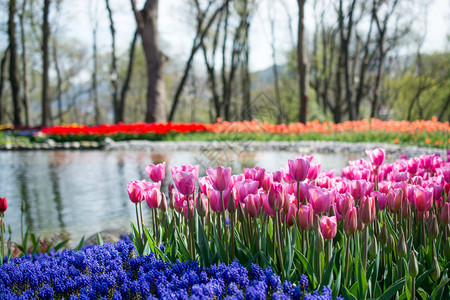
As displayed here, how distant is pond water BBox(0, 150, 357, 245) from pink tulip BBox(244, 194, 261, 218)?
2.14m

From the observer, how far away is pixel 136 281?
162cm

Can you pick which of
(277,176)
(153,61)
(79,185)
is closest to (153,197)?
(277,176)

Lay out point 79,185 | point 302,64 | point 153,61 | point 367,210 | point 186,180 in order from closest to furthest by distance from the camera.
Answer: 1. point 367,210
2. point 186,180
3. point 79,185
4. point 302,64
5. point 153,61

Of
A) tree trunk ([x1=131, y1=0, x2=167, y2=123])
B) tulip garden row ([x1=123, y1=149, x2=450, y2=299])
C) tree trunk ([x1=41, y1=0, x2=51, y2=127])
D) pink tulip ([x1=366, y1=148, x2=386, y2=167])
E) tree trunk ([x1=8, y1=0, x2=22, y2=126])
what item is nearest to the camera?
tulip garden row ([x1=123, y1=149, x2=450, y2=299])

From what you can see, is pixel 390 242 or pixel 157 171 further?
pixel 157 171

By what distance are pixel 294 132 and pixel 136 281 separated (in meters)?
12.3

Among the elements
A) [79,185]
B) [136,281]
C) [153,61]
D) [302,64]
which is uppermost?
[153,61]

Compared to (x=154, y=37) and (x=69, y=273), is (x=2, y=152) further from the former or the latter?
(x=69, y=273)

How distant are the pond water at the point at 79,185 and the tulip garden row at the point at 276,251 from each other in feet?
6.42

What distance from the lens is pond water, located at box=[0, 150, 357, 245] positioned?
15.3ft

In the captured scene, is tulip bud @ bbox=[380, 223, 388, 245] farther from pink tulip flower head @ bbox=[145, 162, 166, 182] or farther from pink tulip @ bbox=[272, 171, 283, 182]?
pink tulip flower head @ bbox=[145, 162, 166, 182]

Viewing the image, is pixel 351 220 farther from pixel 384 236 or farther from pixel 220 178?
pixel 220 178

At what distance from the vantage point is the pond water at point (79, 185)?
15.3ft

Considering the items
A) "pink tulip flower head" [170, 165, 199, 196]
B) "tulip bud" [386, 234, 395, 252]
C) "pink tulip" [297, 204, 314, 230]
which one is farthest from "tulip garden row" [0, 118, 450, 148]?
"pink tulip" [297, 204, 314, 230]
